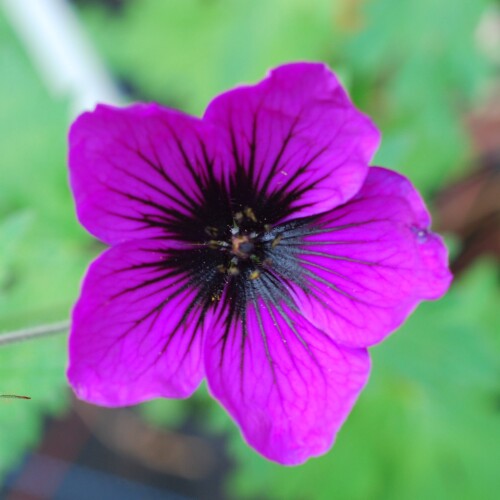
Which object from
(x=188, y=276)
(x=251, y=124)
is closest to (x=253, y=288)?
(x=188, y=276)

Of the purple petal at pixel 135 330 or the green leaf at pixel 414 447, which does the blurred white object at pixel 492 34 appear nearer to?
the green leaf at pixel 414 447

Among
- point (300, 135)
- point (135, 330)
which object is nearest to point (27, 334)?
point (135, 330)

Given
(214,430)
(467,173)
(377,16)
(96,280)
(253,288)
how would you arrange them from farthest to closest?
(214,430) → (467,173) → (377,16) → (253,288) → (96,280)

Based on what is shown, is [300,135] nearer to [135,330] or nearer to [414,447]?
[135,330]

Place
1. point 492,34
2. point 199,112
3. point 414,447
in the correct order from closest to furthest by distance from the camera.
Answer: point 414,447, point 199,112, point 492,34

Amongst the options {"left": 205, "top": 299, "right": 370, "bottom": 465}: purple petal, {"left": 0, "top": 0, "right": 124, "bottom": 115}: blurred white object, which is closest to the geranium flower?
{"left": 205, "top": 299, "right": 370, "bottom": 465}: purple petal

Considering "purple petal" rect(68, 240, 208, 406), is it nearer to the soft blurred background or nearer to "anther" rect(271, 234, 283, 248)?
"anther" rect(271, 234, 283, 248)

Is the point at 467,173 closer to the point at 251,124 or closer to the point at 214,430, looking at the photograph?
the point at 214,430
